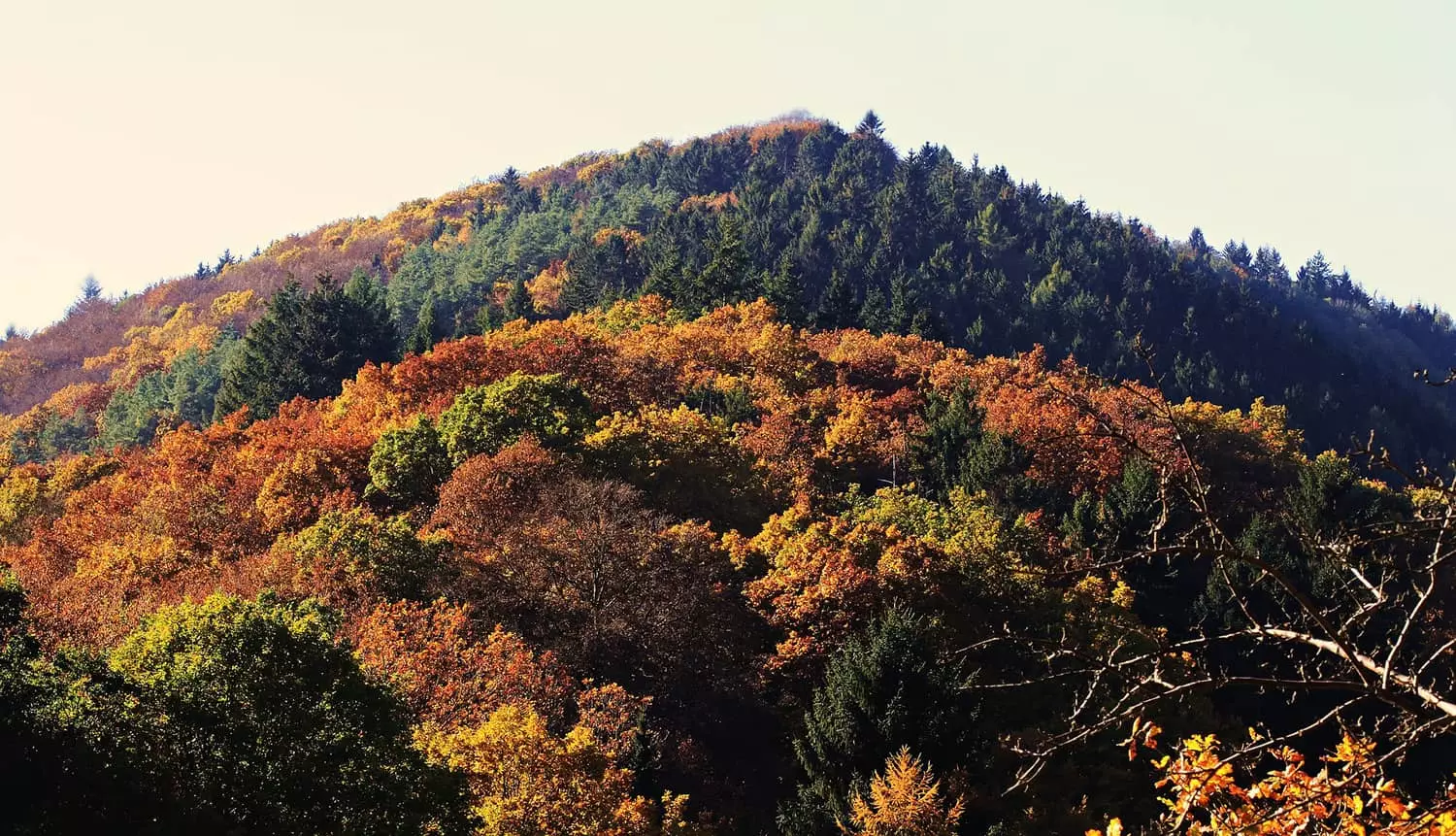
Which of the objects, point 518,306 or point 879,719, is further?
point 518,306

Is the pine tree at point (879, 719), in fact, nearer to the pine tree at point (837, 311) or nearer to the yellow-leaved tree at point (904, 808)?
the yellow-leaved tree at point (904, 808)

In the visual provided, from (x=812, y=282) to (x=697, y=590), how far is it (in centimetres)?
9744

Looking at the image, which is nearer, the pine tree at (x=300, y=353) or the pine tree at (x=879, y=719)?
the pine tree at (x=879, y=719)

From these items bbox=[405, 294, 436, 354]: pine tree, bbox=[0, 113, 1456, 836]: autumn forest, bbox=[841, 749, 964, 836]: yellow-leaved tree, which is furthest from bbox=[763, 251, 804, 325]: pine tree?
bbox=[841, 749, 964, 836]: yellow-leaved tree

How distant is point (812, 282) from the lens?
454 ft

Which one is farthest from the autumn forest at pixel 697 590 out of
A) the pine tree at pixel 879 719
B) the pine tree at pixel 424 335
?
the pine tree at pixel 424 335

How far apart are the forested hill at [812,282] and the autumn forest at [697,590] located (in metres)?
2.73

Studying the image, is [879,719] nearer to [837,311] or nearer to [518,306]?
[837,311]

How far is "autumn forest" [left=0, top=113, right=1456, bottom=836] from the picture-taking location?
868 centimetres

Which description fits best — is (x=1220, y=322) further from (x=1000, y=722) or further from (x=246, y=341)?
(x=1000, y=722)

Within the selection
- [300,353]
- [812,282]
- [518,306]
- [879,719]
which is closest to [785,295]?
[518,306]

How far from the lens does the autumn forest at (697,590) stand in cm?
868

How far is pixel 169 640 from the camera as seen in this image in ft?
79.0

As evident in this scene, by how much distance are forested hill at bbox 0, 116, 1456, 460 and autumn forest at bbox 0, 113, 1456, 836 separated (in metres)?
2.73
